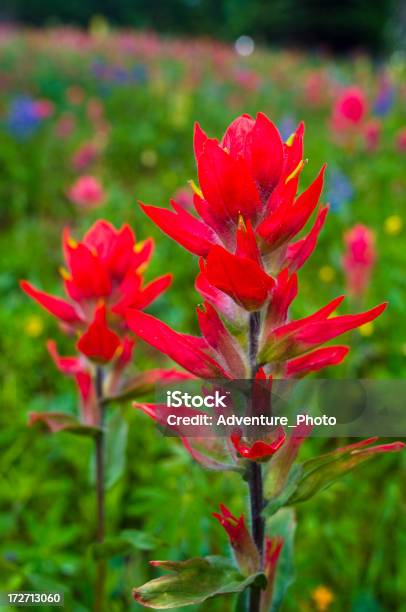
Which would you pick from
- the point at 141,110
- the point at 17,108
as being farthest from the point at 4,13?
the point at 17,108

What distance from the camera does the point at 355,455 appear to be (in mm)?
716

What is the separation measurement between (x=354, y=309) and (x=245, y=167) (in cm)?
144

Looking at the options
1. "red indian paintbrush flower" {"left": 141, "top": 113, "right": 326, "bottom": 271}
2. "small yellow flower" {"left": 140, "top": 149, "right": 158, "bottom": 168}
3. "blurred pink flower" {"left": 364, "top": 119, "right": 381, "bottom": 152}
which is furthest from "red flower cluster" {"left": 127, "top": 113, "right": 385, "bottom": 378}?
"small yellow flower" {"left": 140, "top": 149, "right": 158, "bottom": 168}

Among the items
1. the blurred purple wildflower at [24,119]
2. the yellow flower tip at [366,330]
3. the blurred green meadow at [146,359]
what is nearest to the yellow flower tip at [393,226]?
the blurred green meadow at [146,359]

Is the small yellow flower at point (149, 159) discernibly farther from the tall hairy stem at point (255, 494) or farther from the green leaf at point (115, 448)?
the tall hairy stem at point (255, 494)

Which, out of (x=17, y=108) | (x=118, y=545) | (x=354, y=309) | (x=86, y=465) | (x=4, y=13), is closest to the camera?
(x=118, y=545)

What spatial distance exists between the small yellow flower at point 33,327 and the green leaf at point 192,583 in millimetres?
1396

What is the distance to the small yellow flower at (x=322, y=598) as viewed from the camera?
1.23m

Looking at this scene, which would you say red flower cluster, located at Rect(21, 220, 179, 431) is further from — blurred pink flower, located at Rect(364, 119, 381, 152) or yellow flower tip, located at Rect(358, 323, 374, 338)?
blurred pink flower, located at Rect(364, 119, 381, 152)

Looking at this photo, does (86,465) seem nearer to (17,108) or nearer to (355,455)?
(355,455)

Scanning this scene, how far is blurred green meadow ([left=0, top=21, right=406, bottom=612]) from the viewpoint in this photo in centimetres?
128

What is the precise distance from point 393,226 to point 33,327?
1.61m

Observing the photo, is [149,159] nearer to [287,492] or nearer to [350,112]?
[350,112]

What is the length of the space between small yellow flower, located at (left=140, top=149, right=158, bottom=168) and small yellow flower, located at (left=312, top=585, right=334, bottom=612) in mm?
3112
